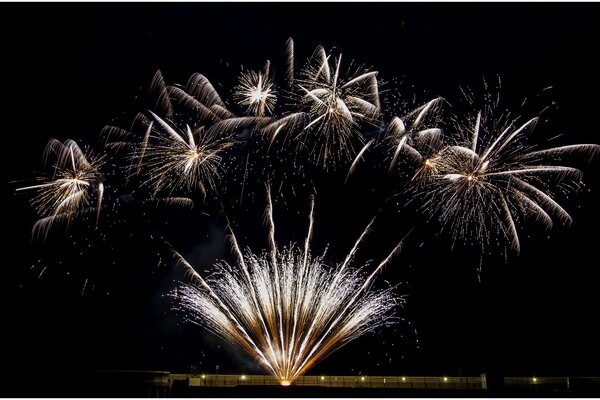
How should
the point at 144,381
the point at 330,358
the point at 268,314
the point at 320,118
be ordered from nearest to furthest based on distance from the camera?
the point at 320,118, the point at 268,314, the point at 144,381, the point at 330,358

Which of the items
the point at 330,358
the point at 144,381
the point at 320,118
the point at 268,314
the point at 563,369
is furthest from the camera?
the point at 330,358

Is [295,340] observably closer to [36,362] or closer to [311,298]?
[311,298]

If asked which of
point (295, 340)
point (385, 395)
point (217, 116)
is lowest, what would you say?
point (385, 395)

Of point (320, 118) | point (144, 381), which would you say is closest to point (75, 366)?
point (144, 381)

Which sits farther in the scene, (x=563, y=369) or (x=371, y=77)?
(x=563, y=369)

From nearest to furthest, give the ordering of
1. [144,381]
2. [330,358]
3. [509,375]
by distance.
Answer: [144,381] < [509,375] < [330,358]

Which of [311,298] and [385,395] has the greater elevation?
[311,298]

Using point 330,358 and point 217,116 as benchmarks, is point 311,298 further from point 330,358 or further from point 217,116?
point 330,358

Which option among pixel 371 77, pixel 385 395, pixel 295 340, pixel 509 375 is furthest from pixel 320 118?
pixel 509 375

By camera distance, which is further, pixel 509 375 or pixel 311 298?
pixel 509 375
